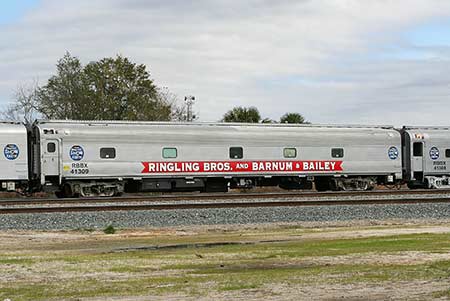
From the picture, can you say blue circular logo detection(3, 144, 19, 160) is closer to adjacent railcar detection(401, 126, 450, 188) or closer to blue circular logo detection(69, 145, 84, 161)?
blue circular logo detection(69, 145, 84, 161)

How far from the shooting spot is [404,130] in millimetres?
37250

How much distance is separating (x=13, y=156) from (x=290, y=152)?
11.9 meters

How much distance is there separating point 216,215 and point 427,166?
1873cm

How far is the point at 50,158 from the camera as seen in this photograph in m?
30.3

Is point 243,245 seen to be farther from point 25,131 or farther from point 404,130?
point 404,130

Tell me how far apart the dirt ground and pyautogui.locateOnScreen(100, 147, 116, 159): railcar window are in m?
14.1

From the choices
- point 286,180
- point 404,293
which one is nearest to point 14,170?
point 286,180

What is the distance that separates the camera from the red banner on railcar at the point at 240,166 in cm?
3216

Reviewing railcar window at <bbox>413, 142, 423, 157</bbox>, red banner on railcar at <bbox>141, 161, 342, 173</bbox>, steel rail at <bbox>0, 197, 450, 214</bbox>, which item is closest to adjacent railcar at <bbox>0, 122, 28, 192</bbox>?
red banner on railcar at <bbox>141, 161, 342, 173</bbox>

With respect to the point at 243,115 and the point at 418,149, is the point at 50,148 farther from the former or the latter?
the point at 243,115

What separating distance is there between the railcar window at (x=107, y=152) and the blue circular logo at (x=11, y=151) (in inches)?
130

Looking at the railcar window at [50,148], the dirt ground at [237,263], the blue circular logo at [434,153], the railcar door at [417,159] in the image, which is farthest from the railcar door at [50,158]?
the blue circular logo at [434,153]

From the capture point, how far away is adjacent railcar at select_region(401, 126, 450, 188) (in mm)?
36625

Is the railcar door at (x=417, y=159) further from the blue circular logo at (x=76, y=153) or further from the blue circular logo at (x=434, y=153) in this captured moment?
the blue circular logo at (x=76, y=153)
